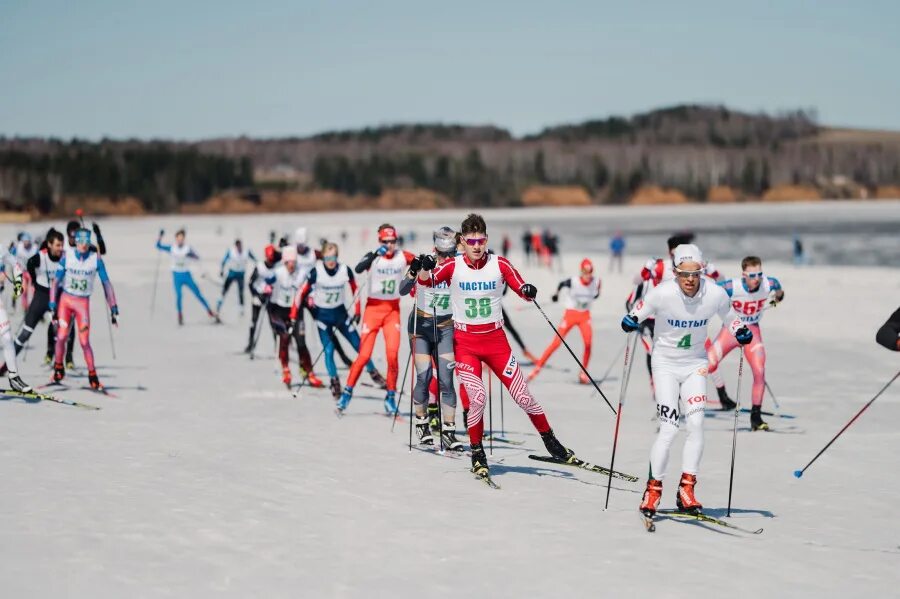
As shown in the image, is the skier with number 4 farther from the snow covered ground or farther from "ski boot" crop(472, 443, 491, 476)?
"ski boot" crop(472, 443, 491, 476)

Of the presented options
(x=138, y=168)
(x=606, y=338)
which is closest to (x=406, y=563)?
Result: (x=606, y=338)

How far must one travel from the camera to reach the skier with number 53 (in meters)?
12.5

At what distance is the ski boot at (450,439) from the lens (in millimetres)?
10844

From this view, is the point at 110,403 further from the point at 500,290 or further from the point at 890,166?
the point at 890,166

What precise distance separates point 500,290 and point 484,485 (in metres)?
1.74

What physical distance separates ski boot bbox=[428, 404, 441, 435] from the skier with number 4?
11.7 ft

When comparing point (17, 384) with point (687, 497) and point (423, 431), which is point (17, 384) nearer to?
point (423, 431)

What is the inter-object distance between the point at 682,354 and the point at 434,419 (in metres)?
3.87

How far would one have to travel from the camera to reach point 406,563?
23.5 feet

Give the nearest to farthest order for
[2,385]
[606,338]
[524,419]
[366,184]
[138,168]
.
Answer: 1. [524,419]
2. [2,385]
3. [606,338]
4. [138,168]
5. [366,184]

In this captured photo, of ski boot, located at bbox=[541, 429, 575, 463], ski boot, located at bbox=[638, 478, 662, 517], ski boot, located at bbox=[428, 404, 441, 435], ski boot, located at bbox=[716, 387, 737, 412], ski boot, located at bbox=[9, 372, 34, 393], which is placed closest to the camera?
ski boot, located at bbox=[638, 478, 662, 517]

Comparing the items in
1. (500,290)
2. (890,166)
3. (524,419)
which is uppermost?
(890,166)

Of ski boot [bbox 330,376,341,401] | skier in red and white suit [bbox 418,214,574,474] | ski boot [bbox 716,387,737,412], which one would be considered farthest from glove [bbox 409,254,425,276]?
ski boot [bbox 716,387,737,412]

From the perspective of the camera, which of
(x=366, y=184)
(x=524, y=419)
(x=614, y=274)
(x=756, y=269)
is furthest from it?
(x=366, y=184)
